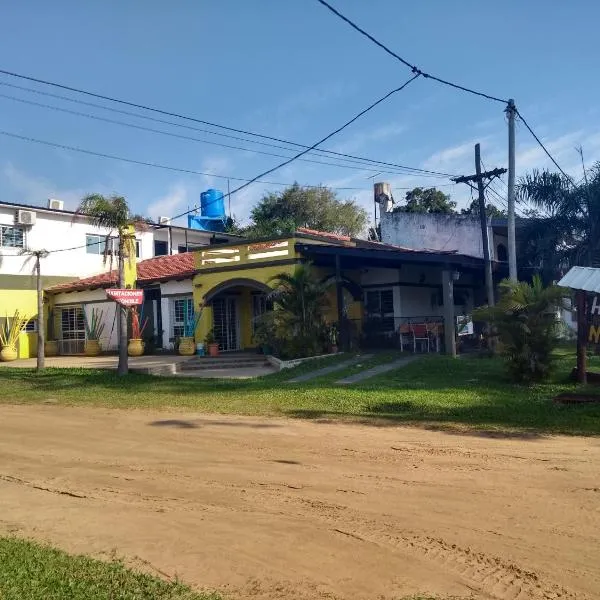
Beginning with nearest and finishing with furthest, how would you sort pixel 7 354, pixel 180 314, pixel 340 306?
pixel 340 306 < pixel 180 314 < pixel 7 354

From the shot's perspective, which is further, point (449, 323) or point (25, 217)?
point (25, 217)

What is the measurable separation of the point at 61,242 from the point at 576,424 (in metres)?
26.7

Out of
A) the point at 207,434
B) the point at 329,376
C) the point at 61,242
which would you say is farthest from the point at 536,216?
the point at 61,242

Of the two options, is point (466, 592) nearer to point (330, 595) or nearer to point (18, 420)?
point (330, 595)

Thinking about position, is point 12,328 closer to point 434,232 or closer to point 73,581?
point 434,232

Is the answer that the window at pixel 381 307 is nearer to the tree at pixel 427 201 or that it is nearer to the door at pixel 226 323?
the door at pixel 226 323

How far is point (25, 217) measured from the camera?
94.4 ft

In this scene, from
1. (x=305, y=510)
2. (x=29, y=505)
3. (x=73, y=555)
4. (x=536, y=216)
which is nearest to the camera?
(x=73, y=555)

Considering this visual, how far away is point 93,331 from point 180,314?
195 inches

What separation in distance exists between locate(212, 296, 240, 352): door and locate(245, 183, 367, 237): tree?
19.7 m

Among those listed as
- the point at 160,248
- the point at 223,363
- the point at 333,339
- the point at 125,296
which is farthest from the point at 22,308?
the point at 333,339

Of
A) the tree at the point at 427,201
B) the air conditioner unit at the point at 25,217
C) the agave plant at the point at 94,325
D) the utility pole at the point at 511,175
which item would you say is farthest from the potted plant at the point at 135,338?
the tree at the point at 427,201

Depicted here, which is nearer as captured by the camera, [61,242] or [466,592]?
[466,592]

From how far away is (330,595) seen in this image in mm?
4184
